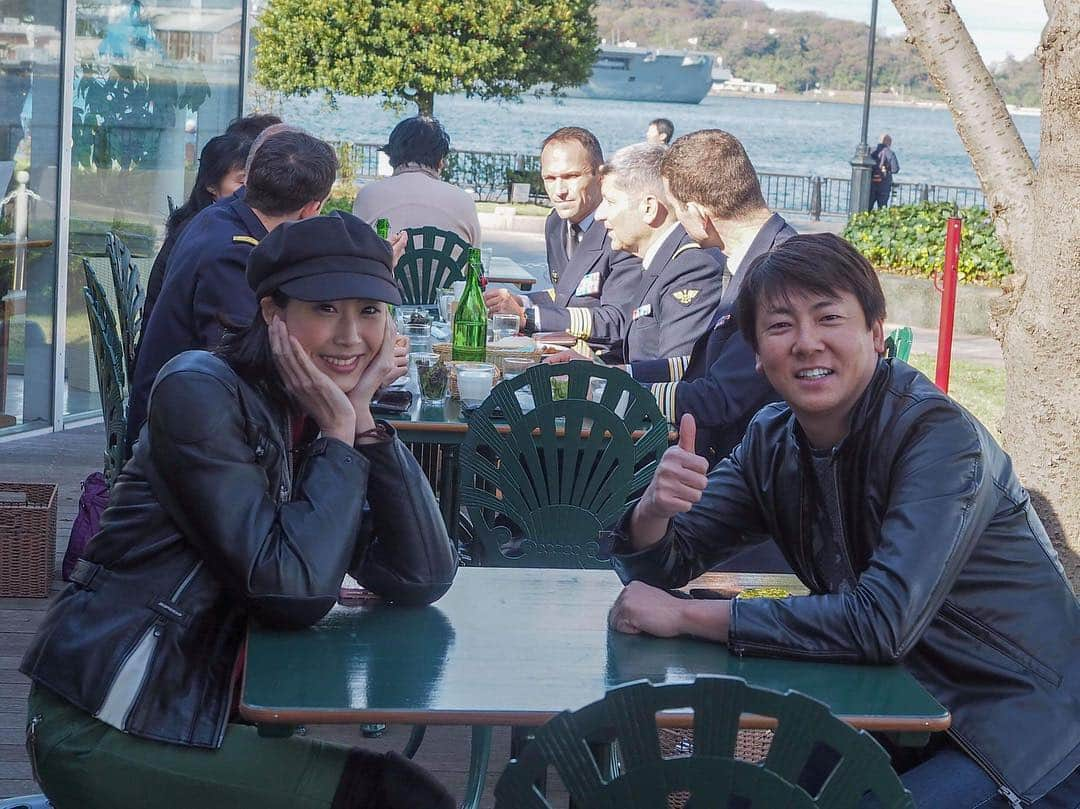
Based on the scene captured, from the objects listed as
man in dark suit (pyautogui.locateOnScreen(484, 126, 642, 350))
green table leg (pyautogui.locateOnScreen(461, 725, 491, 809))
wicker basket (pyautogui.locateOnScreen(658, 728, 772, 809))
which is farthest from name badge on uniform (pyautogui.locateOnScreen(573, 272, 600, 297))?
wicker basket (pyautogui.locateOnScreen(658, 728, 772, 809))

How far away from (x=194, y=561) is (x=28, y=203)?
558cm

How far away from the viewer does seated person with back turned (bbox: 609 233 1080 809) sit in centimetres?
228

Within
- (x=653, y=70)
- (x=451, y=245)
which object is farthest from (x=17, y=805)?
(x=653, y=70)

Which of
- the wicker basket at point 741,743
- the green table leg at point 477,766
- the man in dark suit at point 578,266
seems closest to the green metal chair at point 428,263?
the man in dark suit at point 578,266

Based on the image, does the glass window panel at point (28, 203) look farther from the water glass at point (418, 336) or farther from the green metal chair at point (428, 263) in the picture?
the water glass at point (418, 336)

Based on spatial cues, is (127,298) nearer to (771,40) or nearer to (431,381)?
(431,381)

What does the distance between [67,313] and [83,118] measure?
1054 millimetres

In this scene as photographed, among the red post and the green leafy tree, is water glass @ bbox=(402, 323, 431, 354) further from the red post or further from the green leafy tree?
the green leafy tree

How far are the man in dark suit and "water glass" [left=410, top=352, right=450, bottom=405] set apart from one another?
128 cm

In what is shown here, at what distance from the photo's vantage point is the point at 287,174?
4465 mm

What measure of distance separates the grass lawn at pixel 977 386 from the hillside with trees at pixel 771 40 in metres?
118

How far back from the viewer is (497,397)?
4.06 meters

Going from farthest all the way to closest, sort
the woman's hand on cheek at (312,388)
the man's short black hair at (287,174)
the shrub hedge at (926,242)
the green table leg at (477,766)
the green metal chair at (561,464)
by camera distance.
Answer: the shrub hedge at (926,242)
the man's short black hair at (287,174)
the green metal chair at (561,464)
the green table leg at (477,766)
the woman's hand on cheek at (312,388)

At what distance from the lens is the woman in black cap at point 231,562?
221 centimetres
